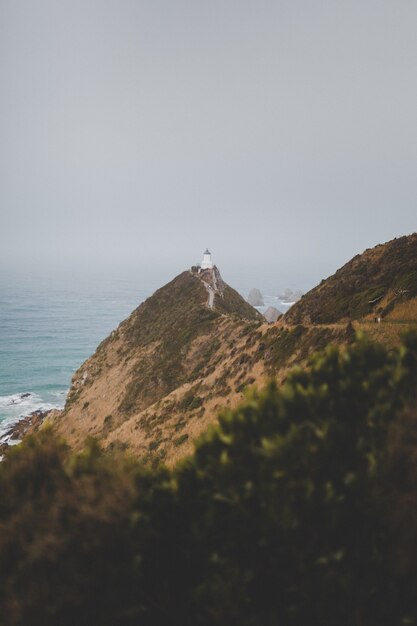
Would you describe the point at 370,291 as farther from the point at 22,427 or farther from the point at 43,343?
the point at 43,343

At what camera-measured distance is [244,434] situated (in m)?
7.11

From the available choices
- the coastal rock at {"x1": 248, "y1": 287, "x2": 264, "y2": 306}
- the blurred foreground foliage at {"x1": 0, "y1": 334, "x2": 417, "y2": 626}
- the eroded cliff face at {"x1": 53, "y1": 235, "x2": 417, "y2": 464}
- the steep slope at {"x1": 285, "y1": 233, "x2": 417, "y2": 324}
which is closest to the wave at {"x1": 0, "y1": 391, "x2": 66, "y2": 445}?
the eroded cliff face at {"x1": 53, "y1": 235, "x2": 417, "y2": 464}

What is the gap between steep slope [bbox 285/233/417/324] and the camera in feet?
79.9

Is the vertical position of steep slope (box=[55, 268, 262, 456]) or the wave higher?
steep slope (box=[55, 268, 262, 456])

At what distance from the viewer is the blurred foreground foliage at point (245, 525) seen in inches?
223

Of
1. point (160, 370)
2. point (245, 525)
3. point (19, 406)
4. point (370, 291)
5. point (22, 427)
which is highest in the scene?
point (370, 291)

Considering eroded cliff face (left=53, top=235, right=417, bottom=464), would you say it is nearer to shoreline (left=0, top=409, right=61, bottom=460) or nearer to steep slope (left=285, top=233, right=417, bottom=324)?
steep slope (left=285, top=233, right=417, bottom=324)

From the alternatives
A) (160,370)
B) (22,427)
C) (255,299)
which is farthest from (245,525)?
(255,299)

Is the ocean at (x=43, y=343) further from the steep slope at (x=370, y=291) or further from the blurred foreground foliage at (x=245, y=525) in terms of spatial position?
the blurred foreground foliage at (x=245, y=525)

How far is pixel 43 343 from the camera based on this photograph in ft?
362

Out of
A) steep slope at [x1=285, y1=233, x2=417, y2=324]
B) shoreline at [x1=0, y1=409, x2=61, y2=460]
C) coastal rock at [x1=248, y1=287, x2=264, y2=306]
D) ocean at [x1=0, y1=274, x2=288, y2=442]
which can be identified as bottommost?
shoreline at [x1=0, y1=409, x2=61, y2=460]

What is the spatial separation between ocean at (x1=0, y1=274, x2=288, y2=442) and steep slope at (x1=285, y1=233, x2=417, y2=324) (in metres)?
51.7

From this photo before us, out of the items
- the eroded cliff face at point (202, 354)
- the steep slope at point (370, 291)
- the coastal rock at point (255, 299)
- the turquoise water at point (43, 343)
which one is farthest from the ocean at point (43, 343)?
the steep slope at point (370, 291)

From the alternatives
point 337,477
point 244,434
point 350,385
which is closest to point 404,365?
point 350,385
